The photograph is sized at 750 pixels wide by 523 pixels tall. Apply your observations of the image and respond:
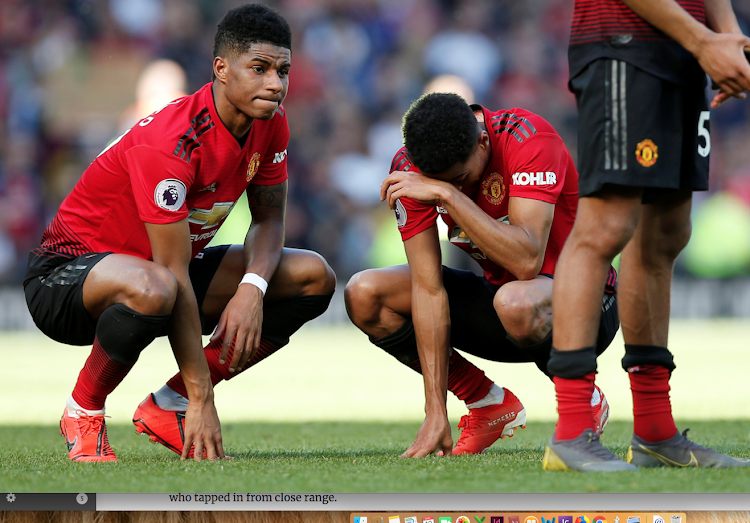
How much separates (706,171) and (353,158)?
938 cm

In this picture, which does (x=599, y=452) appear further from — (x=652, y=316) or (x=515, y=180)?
(x=515, y=180)

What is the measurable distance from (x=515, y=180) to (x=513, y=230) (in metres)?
0.18

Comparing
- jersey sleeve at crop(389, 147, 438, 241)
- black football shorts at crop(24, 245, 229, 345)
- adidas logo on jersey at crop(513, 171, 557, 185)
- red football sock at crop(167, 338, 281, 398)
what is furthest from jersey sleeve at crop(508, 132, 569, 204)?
black football shorts at crop(24, 245, 229, 345)

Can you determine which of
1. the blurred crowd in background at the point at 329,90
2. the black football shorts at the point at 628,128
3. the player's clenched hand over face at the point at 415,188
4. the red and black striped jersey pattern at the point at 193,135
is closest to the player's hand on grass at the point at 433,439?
the player's clenched hand over face at the point at 415,188

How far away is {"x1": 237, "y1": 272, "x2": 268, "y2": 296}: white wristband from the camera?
118 inches

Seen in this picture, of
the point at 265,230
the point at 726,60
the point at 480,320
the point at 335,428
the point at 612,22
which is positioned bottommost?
the point at 335,428

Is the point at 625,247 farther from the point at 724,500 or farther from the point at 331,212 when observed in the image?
the point at 331,212

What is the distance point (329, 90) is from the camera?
12234 mm

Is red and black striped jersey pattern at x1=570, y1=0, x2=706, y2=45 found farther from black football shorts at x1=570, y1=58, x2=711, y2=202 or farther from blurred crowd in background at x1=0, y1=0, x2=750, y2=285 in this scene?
blurred crowd in background at x1=0, y1=0, x2=750, y2=285

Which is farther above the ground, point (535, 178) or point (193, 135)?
point (193, 135)

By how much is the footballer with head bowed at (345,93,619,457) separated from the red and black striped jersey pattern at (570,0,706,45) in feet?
1.75

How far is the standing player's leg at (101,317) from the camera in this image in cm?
265

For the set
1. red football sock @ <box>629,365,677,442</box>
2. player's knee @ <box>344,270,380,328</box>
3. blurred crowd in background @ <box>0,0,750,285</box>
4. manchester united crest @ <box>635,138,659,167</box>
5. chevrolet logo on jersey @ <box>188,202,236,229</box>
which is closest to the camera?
manchester united crest @ <box>635,138,659,167</box>

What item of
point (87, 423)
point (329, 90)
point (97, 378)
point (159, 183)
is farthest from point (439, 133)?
point (329, 90)
